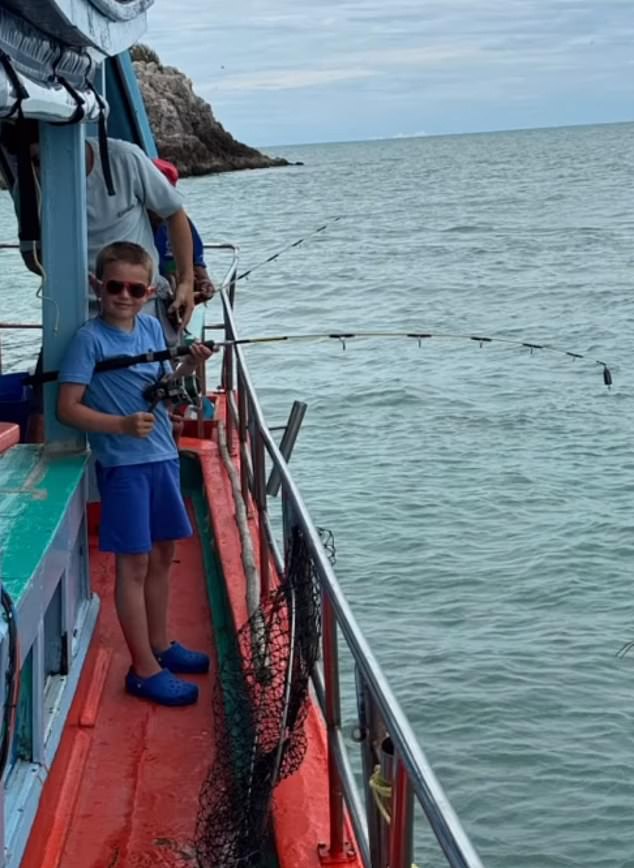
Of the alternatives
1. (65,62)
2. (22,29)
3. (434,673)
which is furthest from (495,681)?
(22,29)

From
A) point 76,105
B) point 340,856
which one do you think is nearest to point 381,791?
point 340,856

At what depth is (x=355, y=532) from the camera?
1095 centimetres

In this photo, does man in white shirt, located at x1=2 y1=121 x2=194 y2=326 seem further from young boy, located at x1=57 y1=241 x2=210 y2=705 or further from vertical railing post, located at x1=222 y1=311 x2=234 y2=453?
vertical railing post, located at x1=222 y1=311 x2=234 y2=453

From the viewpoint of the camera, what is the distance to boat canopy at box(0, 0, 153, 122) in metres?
2.39

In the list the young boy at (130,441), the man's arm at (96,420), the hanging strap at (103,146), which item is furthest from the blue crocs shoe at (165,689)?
the hanging strap at (103,146)

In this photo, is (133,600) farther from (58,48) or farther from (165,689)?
(58,48)

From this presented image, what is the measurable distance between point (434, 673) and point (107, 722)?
166 inches

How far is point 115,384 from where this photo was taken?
407 centimetres

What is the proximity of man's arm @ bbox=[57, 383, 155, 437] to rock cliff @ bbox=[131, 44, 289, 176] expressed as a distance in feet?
236

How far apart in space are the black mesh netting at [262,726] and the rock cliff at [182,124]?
7219cm

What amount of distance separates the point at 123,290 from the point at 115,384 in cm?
29

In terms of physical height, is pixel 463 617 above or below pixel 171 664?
below

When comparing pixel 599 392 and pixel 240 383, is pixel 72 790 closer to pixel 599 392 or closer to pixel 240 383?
pixel 240 383

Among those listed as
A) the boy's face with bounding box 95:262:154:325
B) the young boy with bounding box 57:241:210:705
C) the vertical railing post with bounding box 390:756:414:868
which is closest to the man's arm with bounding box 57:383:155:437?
the young boy with bounding box 57:241:210:705
